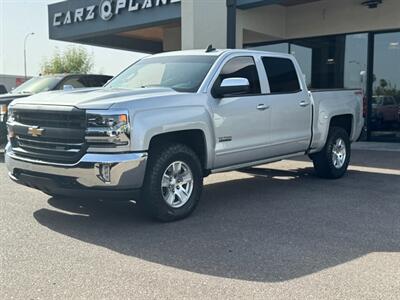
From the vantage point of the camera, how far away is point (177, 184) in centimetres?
598

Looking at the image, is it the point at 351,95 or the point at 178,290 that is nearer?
the point at 178,290

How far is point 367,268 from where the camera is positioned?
449cm

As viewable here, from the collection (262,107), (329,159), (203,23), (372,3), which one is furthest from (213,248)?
(372,3)

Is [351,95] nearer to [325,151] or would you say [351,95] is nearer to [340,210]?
[325,151]

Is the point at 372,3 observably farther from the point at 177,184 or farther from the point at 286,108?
the point at 177,184

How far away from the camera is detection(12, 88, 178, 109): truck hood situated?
5.43 meters

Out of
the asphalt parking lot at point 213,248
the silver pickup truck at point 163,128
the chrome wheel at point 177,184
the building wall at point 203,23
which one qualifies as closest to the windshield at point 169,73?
the silver pickup truck at point 163,128

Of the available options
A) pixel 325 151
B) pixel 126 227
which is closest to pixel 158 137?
pixel 126 227

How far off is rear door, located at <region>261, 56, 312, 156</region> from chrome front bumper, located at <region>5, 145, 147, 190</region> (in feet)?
8.15

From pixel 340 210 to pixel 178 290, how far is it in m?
3.29

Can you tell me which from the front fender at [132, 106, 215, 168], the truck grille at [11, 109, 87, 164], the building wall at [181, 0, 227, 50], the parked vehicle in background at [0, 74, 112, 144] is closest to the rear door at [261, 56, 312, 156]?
the front fender at [132, 106, 215, 168]

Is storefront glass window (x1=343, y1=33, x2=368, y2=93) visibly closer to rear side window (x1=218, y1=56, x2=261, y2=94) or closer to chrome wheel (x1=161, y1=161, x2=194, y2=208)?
rear side window (x1=218, y1=56, x2=261, y2=94)

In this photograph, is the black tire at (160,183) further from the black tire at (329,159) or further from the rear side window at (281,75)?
the black tire at (329,159)

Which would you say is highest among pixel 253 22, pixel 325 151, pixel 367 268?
pixel 253 22
